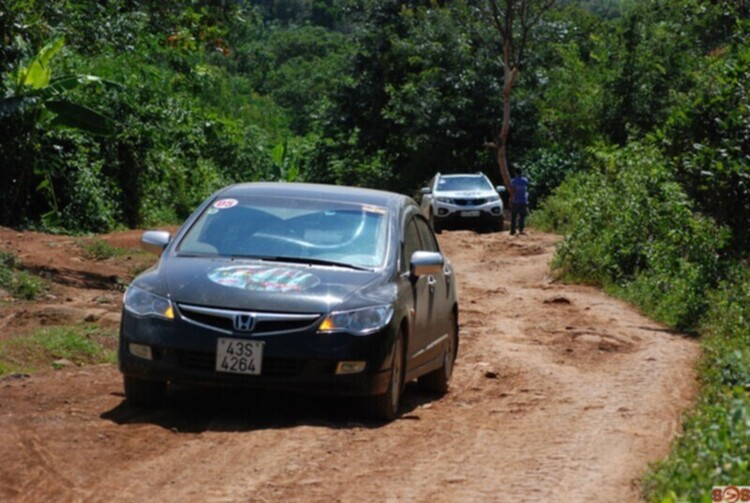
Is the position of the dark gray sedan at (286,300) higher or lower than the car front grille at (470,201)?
higher

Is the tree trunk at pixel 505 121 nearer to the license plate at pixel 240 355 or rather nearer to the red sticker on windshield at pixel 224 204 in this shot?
the red sticker on windshield at pixel 224 204

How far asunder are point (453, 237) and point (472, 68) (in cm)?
1383

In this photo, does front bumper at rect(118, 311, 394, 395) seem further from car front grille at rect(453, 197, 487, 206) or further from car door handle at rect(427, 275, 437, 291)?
car front grille at rect(453, 197, 487, 206)

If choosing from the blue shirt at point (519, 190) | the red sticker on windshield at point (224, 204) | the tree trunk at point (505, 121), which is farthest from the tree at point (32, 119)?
the tree trunk at point (505, 121)

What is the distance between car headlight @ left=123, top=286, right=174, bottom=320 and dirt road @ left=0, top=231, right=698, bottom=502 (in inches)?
25.8

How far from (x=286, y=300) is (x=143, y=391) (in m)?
1.18

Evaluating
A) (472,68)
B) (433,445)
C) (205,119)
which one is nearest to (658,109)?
(472,68)

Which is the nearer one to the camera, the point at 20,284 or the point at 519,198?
the point at 20,284

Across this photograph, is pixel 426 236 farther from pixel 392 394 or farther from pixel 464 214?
pixel 464 214

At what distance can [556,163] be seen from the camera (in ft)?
131

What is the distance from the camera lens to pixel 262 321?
8531 millimetres

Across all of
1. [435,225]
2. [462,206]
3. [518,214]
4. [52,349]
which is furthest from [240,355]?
[462,206]

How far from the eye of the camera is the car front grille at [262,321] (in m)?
8.53

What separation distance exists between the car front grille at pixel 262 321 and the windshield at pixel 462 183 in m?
24.5
